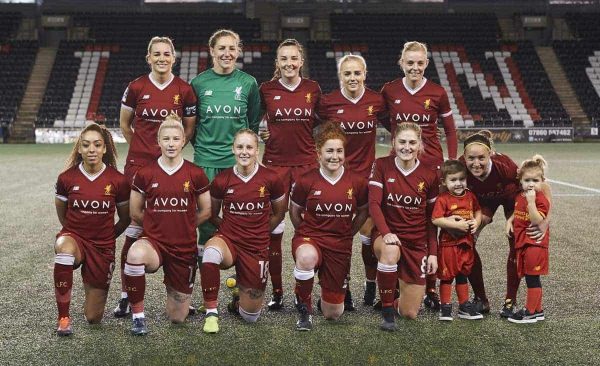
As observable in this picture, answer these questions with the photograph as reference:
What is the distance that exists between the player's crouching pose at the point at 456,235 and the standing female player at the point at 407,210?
0.26ft

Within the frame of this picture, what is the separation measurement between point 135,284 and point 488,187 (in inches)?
89.9

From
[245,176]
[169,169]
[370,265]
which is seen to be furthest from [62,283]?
[370,265]

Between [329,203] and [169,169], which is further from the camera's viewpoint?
[329,203]

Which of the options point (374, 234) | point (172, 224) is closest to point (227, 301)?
point (172, 224)

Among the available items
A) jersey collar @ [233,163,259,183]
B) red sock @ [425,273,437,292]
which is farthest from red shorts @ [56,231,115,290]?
red sock @ [425,273,437,292]

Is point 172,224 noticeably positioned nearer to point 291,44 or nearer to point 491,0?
point 291,44

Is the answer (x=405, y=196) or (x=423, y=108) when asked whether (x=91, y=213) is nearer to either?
(x=405, y=196)

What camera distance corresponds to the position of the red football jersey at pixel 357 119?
457 cm

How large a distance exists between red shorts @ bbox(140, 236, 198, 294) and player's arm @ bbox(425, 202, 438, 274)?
145 cm

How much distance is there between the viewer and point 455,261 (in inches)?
161

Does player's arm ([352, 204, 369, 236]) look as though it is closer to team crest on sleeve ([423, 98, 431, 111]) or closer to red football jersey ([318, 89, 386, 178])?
red football jersey ([318, 89, 386, 178])

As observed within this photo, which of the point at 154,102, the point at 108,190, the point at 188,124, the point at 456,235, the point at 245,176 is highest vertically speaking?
the point at 154,102

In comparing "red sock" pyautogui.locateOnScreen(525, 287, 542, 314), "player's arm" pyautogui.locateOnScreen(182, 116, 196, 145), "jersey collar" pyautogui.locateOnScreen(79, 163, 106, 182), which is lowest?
"red sock" pyautogui.locateOnScreen(525, 287, 542, 314)

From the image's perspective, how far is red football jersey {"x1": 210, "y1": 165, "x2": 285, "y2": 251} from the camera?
4090mm
